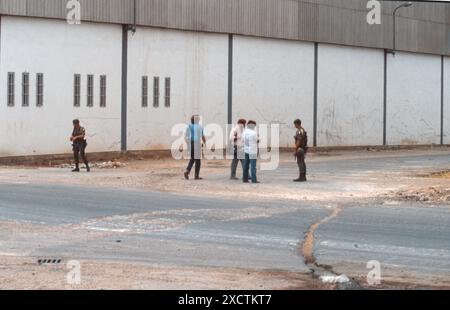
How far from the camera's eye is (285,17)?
47.3 meters

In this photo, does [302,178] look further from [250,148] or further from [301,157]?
[250,148]

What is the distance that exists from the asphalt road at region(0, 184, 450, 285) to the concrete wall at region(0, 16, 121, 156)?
501 inches

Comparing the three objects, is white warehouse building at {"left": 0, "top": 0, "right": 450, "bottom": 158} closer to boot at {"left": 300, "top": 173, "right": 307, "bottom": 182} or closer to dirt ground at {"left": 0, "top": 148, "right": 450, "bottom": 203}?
dirt ground at {"left": 0, "top": 148, "right": 450, "bottom": 203}

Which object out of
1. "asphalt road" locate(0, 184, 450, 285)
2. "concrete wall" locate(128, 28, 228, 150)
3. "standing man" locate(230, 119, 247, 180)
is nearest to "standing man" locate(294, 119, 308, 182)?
"standing man" locate(230, 119, 247, 180)

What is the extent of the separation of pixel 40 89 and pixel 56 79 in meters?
0.79

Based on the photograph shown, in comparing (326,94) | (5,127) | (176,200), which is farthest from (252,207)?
(326,94)

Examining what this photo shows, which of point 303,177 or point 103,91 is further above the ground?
point 103,91

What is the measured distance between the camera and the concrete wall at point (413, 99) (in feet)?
182

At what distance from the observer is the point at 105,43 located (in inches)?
1522

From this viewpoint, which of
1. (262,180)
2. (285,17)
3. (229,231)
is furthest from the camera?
(285,17)

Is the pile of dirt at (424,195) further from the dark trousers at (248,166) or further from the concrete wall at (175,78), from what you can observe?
the concrete wall at (175,78)

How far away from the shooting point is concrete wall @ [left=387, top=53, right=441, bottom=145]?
5553 centimetres

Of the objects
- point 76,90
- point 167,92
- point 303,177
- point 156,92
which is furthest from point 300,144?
point 167,92

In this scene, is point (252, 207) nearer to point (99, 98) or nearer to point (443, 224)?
point (443, 224)
